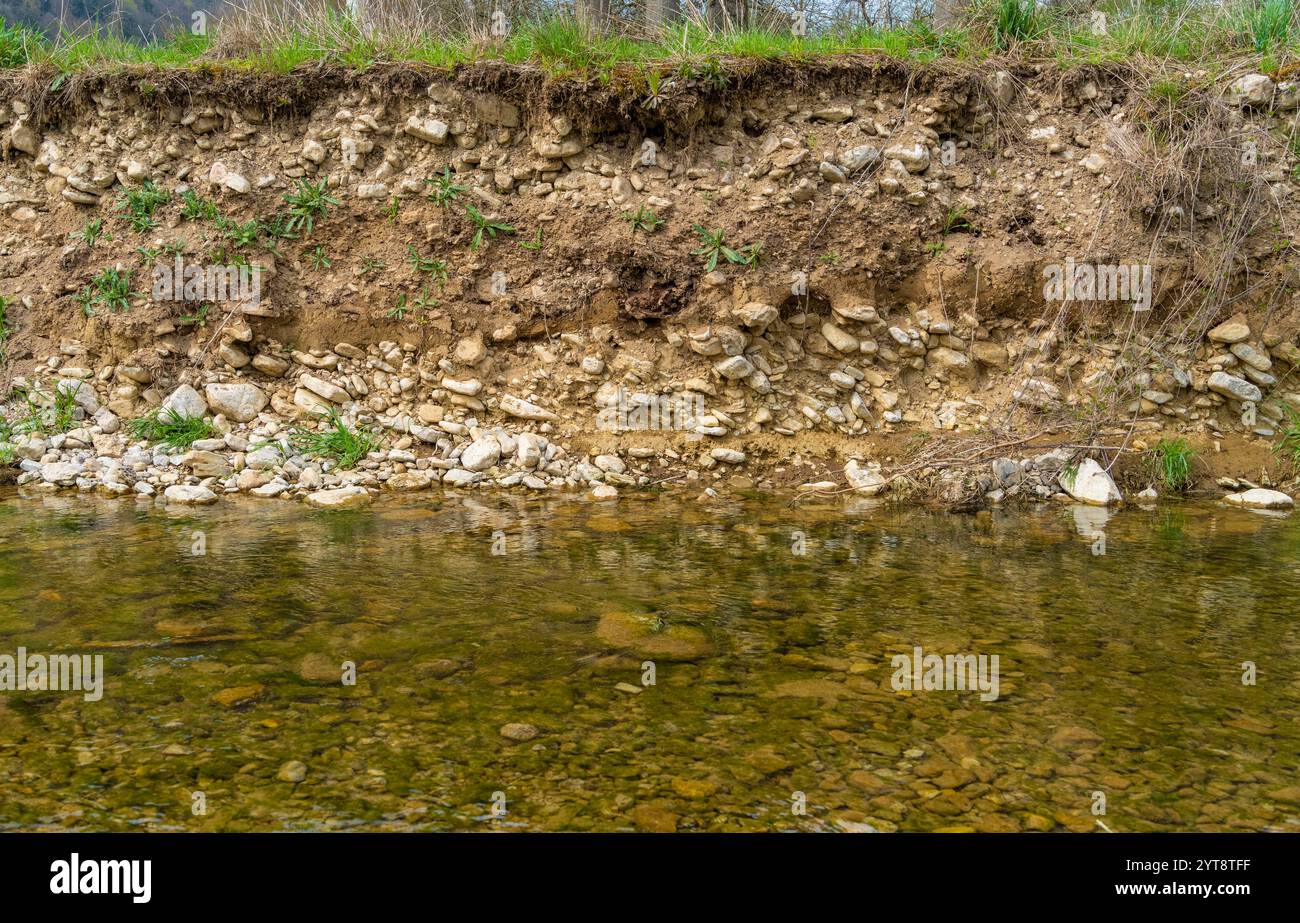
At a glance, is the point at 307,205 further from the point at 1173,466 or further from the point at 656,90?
the point at 1173,466

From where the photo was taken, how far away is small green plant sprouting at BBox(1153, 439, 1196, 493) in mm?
5980

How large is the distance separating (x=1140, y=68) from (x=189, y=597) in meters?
7.49

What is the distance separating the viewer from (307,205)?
6980mm

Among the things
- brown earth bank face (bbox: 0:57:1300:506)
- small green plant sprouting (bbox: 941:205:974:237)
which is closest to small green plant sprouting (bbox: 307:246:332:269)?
brown earth bank face (bbox: 0:57:1300:506)

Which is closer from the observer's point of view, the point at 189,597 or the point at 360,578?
the point at 189,597

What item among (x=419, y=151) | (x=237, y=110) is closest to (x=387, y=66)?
(x=419, y=151)

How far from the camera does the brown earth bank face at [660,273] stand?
6379 millimetres

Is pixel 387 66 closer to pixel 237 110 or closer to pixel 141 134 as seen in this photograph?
pixel 237 110

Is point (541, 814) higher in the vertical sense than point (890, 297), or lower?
lower

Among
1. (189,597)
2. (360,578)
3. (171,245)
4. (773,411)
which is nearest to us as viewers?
(189,597)

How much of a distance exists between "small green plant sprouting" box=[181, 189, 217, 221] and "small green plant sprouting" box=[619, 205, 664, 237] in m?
3.22

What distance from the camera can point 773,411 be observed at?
650cm

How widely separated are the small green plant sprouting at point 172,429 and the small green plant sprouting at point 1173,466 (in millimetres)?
6429

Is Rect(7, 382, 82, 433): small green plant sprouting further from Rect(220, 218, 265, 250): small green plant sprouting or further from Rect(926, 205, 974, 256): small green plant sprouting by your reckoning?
Rect(926, 205, 974, 256): small green plant sprouting
